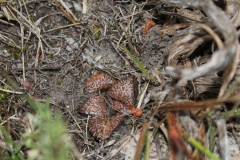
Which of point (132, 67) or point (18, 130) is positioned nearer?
point (18, 130)

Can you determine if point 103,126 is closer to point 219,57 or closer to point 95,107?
point 95,107

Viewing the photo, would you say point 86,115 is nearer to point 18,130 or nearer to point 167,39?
point 18,130

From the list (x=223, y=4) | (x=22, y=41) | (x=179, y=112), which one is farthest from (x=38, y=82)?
(x=223, y=4)

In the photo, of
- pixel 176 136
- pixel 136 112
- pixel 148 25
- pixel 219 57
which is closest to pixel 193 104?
pixel 176 136

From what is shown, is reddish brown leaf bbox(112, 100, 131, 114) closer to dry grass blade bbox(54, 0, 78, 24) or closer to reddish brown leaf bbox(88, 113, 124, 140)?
reddish brown leaf bbox(88, 113, 124, 140)

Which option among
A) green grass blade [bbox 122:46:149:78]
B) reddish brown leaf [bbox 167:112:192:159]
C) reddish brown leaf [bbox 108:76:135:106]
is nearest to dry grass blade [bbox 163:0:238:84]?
reddish brown leaf [bbox 167:112:192:159]
